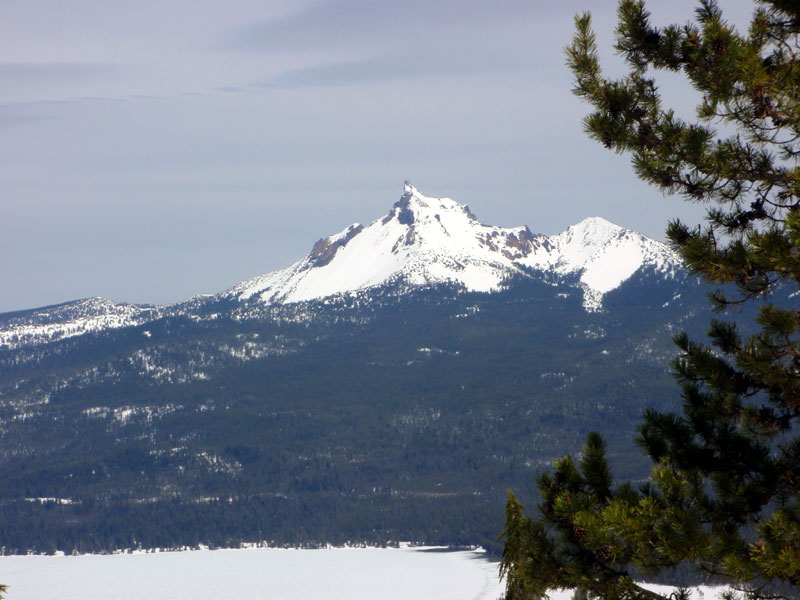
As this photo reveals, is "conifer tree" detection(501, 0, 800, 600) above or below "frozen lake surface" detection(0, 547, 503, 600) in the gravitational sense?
above

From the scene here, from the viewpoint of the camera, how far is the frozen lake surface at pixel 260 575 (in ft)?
403

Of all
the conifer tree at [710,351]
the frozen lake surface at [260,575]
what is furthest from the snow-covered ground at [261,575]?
the conifer tree at [710,351]

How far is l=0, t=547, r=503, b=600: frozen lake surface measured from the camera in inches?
4840

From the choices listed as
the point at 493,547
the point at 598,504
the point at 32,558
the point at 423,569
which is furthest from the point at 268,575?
the point at 598,504

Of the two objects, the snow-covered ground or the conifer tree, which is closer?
the conifer tree

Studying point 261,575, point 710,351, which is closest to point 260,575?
point 261,575

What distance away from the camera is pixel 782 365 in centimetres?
1234

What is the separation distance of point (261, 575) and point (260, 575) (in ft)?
0.72

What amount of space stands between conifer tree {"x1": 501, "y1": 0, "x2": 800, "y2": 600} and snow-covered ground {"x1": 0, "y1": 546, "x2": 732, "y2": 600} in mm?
90298

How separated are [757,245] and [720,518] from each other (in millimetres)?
3748

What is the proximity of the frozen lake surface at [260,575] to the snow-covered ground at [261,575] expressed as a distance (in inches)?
5.4

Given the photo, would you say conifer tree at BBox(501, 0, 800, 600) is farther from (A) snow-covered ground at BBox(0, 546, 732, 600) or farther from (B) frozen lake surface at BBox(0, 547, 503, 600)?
(B) frozen lake surface at BBox(0, 547, 503, 600)

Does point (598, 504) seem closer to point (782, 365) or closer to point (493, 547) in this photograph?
point (782, 365)

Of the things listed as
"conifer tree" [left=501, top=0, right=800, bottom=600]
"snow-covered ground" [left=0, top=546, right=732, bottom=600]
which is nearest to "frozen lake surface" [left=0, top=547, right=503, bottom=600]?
"snow-covered ground" [left=0, top=546, right=732, bottom=600]
